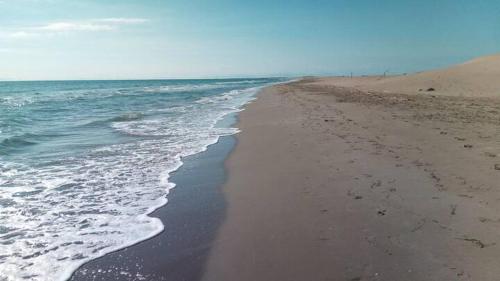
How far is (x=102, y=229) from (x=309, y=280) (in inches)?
114

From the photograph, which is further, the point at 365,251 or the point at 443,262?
the point at 365,251

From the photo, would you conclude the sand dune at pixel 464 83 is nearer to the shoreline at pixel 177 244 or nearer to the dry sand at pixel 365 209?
the dry sand at pixel 365 209

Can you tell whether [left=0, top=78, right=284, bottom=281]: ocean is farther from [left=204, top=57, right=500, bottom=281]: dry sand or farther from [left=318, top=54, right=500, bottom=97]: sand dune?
[left=318, top=54, right=500, bottom=97]: sand dune

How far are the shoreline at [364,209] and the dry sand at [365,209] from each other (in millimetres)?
15

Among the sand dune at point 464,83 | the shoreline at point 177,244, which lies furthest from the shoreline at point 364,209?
the sand dune at point 464,83

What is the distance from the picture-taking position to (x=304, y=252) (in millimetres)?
4152

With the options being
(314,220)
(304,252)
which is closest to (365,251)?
(304,252)

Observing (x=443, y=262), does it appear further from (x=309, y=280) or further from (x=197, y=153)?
(x=197, y=153)

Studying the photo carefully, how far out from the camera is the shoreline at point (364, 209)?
12.5 feet

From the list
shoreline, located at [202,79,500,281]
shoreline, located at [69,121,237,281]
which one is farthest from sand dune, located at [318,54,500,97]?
shoreline, located at [69,121,237,281]

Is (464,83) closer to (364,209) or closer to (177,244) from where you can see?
(364,209)

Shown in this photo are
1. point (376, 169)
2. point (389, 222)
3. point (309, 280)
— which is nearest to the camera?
point (309, 280)

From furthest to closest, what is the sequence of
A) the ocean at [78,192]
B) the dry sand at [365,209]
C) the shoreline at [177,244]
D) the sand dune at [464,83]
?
the sand dune at [464,83] → the ocean at [78,192] → the shoreline at [177,244] → the dry sand at [365,209]

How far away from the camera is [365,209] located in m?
5.26
